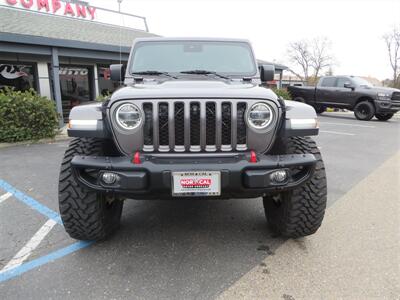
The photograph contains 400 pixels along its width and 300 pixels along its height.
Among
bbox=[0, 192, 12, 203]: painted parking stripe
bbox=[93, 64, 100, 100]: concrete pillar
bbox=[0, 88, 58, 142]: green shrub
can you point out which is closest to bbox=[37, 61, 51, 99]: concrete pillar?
bbox=[93, 64, 100, 100]: concrete pillar

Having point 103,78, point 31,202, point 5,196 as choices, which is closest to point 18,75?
point 103,78

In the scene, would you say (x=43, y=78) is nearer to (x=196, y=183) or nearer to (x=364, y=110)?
(x=196, y=183)

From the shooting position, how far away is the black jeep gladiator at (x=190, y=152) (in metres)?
2.09

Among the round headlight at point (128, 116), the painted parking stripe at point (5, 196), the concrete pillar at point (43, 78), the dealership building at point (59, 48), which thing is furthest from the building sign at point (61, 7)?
the round headlight at point (128, 116)

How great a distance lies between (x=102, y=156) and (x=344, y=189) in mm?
3359

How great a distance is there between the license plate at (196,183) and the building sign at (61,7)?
1449 cm

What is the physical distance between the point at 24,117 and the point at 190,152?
667cm

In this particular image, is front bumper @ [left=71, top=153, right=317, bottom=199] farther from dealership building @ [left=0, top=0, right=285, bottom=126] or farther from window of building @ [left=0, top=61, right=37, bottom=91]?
window of building @ [left=0, top=61, right=37, bottom=91]

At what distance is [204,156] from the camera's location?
86.9 inches

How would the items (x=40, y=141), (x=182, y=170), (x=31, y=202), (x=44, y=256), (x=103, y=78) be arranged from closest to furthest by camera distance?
(x=182, y=170), (x=44, y=256), (x=31, y=202), (x=40, y=141), (x=103, y=78)

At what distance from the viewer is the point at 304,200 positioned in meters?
2.47

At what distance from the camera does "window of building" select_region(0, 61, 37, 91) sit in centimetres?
1114

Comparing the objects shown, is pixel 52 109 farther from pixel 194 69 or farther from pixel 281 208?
pixel 281 208

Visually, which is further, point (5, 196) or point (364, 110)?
point (364, 110)
